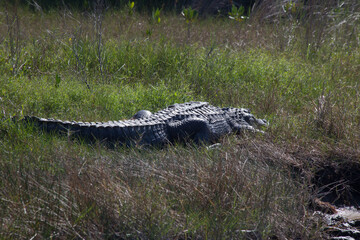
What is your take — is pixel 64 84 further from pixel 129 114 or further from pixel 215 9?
pixel 215 9

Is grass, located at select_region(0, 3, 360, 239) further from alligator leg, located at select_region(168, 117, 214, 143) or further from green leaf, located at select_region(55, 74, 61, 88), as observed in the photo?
alligator leg, located at select_region(168, 117, 214, 143)

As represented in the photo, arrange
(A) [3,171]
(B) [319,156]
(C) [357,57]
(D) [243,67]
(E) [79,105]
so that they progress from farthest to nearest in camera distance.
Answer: (C) [357,57] → (D) [243,67] → (E) [79,105] → (B) [319,156] → (A) [3,171]

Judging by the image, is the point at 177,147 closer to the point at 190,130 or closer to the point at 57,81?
the point at 190,130

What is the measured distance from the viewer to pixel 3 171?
8.89 ft

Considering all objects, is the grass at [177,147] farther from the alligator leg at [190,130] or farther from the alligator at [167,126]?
the alligator leg at [190,130]

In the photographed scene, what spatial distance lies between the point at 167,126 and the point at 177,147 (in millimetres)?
284

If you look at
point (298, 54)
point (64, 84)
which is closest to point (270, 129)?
point (64, 84)

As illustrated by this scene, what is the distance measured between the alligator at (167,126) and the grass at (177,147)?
4.6 inches

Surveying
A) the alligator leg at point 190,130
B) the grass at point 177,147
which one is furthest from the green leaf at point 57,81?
the alligator leg at point 190,130

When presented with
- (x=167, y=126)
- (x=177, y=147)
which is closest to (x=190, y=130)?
(x=167, y=126)

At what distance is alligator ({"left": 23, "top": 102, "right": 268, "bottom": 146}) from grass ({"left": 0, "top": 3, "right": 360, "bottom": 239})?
116mm

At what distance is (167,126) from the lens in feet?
12.7

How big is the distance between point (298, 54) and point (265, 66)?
131cm

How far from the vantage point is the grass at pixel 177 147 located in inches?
96.4
